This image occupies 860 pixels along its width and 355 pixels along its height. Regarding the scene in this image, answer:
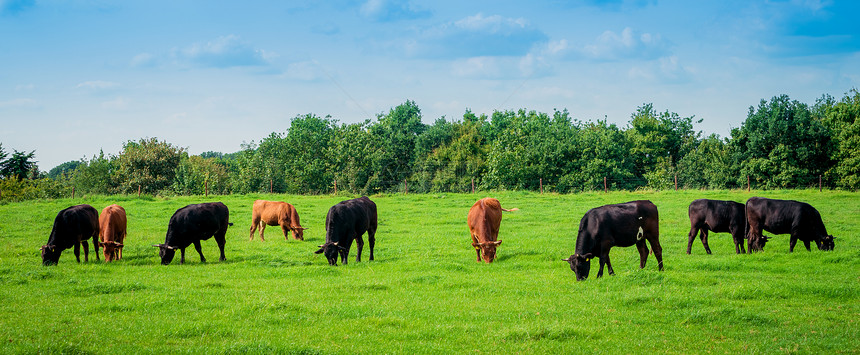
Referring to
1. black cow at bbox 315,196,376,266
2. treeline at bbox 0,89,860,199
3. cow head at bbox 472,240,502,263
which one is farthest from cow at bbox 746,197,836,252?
treeline at bbox 0,89,860,199

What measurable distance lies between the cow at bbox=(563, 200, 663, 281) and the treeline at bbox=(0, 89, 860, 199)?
3809cm

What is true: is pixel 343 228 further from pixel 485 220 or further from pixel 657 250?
pixel 657 250

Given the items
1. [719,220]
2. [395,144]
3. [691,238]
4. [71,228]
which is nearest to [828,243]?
[719,220]

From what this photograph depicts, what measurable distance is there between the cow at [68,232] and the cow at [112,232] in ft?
1.24

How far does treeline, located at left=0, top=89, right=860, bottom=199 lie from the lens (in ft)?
178

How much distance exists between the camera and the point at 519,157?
192 ft

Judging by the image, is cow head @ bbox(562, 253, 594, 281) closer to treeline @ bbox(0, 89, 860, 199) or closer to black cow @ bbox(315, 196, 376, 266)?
black cow @ bbox(315, 196, 376, 266)

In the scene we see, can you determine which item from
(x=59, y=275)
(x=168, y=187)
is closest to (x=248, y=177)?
(x=168, y=187)

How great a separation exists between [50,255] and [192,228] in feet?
12.3

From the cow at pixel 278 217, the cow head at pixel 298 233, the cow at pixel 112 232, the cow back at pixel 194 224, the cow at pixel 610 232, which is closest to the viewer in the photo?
the cow at pixel 610 232

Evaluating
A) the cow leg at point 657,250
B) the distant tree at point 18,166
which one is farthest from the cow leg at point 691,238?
the distant tree at point 18,166

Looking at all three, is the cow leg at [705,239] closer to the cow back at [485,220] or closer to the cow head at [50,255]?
the cow back at [485,220]

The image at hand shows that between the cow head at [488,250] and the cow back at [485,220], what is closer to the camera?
the cow head at [488,250]

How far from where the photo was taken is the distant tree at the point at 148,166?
2419 inches
